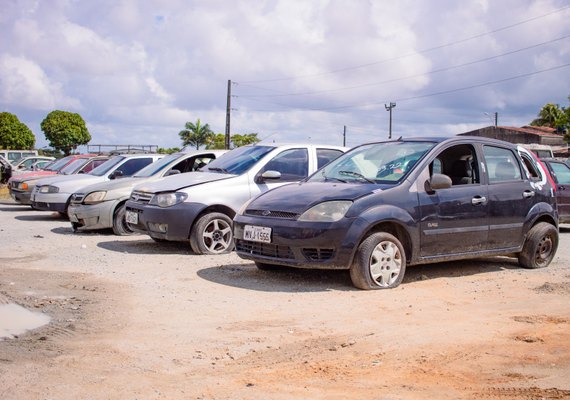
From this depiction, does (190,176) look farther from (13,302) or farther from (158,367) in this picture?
(158,367)

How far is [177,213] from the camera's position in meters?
10.3

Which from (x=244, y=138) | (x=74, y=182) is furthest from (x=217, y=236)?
(x=244, y=138)

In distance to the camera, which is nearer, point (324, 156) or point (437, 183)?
point (437, 183)

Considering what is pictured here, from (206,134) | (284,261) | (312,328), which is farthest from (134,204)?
(206,134)

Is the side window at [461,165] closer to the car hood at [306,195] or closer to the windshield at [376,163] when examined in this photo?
the windshield at [376,163]

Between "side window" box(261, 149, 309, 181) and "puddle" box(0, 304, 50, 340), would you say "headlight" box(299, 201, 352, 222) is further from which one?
"side window" box(261, 149, 309, 181)

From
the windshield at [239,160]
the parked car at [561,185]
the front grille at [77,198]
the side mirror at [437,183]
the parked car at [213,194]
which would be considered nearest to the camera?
the side mirror at [437,183]

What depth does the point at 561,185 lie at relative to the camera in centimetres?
1565

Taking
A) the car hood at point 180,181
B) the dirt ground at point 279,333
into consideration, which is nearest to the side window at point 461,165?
the dirt ground at point 279,333

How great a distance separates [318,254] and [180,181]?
384cm

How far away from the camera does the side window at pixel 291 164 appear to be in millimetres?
11141

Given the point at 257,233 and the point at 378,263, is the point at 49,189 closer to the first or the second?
the point at 257,233

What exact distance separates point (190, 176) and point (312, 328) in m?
5.59

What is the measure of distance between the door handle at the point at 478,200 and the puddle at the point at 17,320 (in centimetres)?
492
